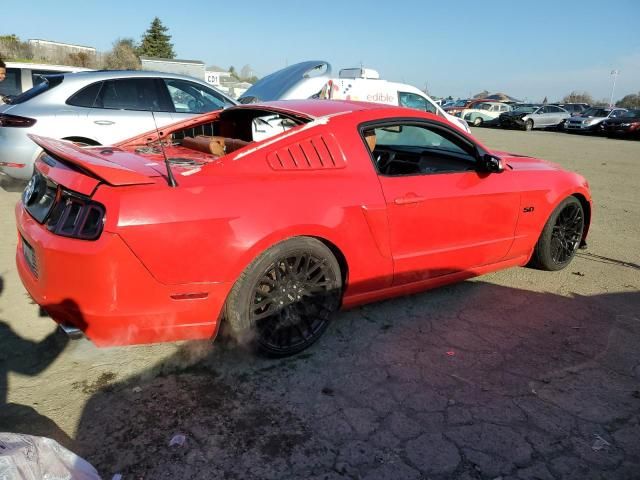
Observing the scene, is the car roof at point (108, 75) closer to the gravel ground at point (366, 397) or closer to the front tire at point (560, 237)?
the gravel ground at point (366, 397)

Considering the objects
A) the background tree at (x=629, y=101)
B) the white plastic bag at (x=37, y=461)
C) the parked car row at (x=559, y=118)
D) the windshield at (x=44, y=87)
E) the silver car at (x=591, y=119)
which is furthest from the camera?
the background tree at (x=629, y=101)

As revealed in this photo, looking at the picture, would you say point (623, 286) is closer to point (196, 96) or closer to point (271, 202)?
point (271, 202)

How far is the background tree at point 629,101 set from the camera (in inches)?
2350

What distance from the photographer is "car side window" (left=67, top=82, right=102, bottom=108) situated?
5.89 m

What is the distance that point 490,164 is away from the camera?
3.66 metres

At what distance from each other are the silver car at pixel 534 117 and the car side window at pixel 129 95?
2507 cm

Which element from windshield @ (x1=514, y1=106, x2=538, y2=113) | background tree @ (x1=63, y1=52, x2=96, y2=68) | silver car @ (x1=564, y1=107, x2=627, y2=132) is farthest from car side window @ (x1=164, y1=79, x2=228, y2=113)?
background tree @ (x1=63, y1=52, x2=96, y2=68)

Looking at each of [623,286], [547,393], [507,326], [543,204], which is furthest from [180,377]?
[623,286]

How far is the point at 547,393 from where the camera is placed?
2760 mm

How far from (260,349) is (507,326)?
1.78 metres

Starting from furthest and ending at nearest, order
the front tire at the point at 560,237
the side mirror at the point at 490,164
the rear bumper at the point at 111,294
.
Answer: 1. the front tire at the point at 560,237
2. the side mirror at the point at 490,164
3. the rear bumper at the point at 111,294

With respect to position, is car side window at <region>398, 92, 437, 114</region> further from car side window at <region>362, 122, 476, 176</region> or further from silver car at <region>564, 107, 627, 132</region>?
silver car at <region>564, 107, 627, 132</region>

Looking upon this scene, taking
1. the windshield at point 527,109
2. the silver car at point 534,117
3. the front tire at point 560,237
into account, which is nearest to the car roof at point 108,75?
the front tire at point 560,237

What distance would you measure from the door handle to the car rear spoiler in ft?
4.81
